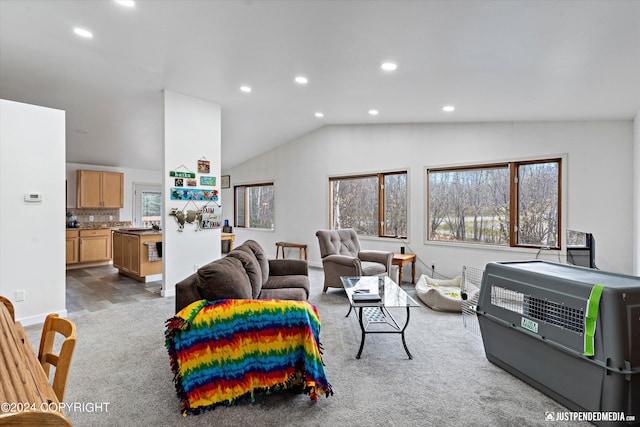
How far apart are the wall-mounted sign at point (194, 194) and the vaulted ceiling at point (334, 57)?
140 cm

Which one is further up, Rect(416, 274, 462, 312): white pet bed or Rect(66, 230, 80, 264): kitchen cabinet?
Rect(66, 230, 80, 264): kitchen cabinet

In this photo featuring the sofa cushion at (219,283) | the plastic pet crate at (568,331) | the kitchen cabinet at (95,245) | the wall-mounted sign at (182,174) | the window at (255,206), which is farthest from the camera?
the window at (255,206)

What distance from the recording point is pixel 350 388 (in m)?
2.20

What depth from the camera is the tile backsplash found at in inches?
282

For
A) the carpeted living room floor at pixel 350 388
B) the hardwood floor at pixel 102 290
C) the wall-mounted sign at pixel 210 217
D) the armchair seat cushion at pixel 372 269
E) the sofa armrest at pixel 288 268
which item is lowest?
the carpeted living room floor at pixel 350 388

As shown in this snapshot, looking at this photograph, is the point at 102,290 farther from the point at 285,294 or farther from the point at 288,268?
the point at 285,294

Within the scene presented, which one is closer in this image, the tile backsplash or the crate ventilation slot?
the crate ventilation slot

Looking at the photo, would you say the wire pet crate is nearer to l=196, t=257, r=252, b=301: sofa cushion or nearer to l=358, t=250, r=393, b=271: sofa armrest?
l=358, t=250, r=393, b=271: sofa armrest

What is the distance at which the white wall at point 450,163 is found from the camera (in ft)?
13.0

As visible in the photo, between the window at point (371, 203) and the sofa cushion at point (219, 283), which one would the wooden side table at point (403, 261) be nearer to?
the window at point (371, 203)

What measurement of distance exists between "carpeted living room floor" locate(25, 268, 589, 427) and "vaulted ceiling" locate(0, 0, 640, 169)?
2538mm

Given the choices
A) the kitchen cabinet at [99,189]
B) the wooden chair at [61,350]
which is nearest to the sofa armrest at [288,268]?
the wooden chair at [61,350]

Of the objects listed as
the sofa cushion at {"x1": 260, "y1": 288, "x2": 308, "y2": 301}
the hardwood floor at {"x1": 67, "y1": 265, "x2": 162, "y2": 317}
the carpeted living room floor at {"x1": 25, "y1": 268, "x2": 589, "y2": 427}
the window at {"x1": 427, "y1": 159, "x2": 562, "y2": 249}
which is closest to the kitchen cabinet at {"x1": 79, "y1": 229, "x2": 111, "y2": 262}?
the hardwood floor at {"x1": 67, "y1": 265, "x2": 162, "y2": 317}

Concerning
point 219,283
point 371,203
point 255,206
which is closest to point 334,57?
point 219,283
